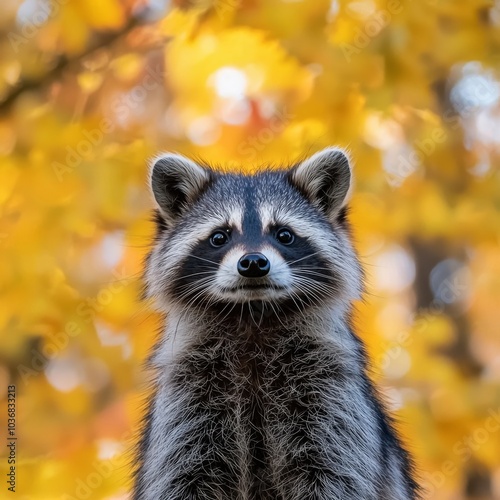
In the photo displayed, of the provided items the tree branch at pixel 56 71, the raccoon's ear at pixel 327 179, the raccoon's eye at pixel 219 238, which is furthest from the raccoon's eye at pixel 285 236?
the tree branch at pixel 56 71

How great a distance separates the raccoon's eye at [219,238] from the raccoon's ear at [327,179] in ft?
2.11

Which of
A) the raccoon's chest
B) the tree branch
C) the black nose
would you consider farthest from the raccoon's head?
the tree branch

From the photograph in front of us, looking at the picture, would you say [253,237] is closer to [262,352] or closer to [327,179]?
[262,352]

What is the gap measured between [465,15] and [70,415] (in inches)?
175

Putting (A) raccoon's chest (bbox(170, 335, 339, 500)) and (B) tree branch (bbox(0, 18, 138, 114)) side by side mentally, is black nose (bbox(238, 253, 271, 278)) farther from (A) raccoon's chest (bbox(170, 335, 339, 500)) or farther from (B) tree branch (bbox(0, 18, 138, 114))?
(B) tree branch (bbox(0, 18, 138, 114))

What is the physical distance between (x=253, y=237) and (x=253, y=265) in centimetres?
39

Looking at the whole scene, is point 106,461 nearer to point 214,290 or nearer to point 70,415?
point 70,415

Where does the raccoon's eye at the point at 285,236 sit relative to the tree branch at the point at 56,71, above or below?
below

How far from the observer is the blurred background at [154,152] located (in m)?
6.10

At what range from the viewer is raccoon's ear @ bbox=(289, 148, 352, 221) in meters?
5.07

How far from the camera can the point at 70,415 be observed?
6949 millimetres

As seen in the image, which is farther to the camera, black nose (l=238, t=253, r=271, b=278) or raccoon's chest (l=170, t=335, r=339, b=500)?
raccoon's chest (l=170, t=335, r=339, b=500)

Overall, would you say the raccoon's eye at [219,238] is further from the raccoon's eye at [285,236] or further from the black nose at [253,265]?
the black nose at [253,265]

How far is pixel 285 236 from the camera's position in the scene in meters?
4.76
